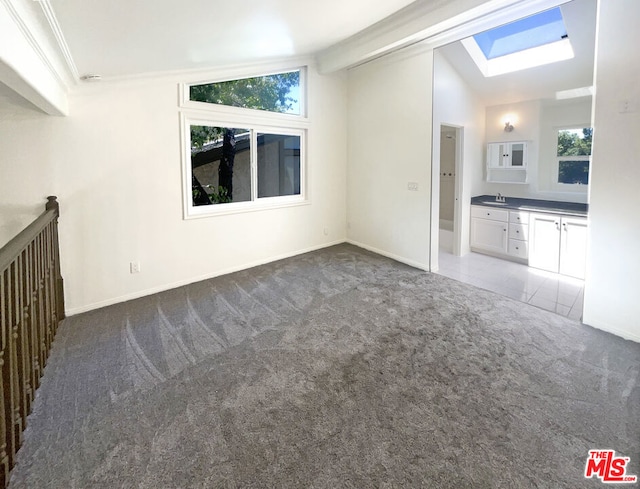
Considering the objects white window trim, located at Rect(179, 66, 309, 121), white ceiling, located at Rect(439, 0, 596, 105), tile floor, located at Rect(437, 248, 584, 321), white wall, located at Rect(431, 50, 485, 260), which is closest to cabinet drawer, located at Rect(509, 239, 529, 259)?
tile floor, located at Rect(437, 248, 584, 321)

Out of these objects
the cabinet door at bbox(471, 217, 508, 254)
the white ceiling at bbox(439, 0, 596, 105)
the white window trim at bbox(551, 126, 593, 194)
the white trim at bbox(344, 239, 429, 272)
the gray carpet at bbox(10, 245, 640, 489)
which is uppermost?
the white ceiling at bbox(439, 0, 596, 105)

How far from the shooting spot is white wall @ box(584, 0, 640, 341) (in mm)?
2676

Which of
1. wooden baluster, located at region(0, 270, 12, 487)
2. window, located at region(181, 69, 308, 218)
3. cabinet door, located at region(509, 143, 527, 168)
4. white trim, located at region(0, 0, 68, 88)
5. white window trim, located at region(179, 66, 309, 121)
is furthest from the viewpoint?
cabinet door, located at region(509, 143, 527, 168)

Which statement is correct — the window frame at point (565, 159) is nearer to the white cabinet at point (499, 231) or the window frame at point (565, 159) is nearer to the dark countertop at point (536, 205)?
the dark countertop at point (536, 205)

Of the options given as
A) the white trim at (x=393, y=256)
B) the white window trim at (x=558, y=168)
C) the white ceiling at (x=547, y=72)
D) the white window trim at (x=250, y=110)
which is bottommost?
the white trim at (x=393, y=256)

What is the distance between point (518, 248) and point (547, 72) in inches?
93.2

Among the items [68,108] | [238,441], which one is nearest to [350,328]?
[238,441]

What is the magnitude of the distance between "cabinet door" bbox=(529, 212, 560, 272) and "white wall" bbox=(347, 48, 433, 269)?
1509 millimetres

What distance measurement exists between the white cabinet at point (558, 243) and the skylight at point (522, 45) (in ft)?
6.57

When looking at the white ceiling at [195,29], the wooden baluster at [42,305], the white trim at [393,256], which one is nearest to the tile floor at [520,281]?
the white trim at [393,256]

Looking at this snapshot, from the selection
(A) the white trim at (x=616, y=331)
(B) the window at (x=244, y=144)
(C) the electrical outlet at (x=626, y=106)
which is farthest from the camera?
(B) the window at (x=244, y=144)

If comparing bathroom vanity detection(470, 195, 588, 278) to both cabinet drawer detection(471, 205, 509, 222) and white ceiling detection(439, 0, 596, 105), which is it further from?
white ceiling detection(439, 0, 596, 105)

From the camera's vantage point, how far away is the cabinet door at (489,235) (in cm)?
522

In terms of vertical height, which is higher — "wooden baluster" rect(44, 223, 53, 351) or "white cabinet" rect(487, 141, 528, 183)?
"white cabinet" rect(487, 141, 528, 183)
